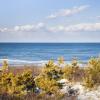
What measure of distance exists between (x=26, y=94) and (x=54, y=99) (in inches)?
60.0

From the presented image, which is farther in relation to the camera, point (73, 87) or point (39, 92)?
point (73, 87)

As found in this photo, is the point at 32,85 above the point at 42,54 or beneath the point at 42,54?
above

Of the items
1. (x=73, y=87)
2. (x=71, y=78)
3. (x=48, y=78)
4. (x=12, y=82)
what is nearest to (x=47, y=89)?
(x=48, y=78)

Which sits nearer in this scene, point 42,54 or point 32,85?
point 32,85

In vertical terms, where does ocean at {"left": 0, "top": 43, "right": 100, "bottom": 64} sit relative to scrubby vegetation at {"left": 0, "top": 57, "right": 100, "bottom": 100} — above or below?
below

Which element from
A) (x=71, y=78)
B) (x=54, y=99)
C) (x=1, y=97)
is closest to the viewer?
(x=1, y=97)

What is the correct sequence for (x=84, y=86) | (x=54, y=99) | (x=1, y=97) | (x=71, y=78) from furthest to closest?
(x=71, y=78), (x=84, y=86), (x=54, y=99), (x=1, y=97)

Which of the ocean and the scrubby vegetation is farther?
the ocean

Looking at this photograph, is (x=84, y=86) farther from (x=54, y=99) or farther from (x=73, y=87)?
(x=54, y=99)

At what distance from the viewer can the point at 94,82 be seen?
2455 centimetres

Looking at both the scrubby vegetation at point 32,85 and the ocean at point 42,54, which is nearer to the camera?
the scrubby vegetation at point 32,85

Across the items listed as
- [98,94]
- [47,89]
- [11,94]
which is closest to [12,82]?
[11,94]

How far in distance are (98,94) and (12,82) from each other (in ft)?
16.3

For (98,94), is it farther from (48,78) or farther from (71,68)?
(71,68)
